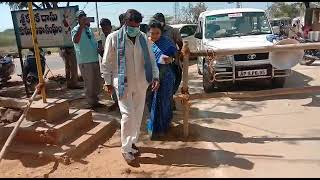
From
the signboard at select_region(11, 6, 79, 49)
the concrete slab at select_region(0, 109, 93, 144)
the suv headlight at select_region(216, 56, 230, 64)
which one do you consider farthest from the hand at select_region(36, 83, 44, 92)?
the suv headlight at select_region(216, 56, 230, 64)

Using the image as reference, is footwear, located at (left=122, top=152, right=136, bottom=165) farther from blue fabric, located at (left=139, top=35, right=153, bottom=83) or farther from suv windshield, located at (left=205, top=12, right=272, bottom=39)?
suv windshield, located at (left=205, top=12, right=272, bottom=39)

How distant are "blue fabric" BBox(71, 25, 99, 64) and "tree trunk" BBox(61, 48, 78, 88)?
2.59m

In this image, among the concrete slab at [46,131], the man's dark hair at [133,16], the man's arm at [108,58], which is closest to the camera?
the man's dark hair at [133,16]

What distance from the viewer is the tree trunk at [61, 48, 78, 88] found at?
31.7 ft

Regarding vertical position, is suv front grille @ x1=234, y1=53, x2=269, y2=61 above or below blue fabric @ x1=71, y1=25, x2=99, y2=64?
below

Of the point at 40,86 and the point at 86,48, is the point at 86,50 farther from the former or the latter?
the point at 40,86

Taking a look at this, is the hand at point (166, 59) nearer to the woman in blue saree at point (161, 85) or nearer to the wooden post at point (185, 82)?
the woman in blue saree at point (161, 85)

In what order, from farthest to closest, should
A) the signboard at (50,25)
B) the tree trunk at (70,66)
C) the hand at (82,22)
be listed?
the tree trunk at (70,66) → the signboard at (50,25) → the hand at (82,22)

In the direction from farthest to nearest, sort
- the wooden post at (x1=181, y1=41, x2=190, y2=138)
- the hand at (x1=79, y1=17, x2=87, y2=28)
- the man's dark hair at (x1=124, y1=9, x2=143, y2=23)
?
the hand at (x1=79, y1=17, x2=87, y2=28) → the wooden post at (x1=181, y1=41, x2=190, y2=138) → the man's dark hair at (x1=124, y1=9, x2=143, y2=23)

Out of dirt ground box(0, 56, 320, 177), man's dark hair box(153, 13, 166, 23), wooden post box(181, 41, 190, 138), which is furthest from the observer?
man's dark hair box(153, 13, 166, 23)

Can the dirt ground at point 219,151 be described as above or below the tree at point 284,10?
below

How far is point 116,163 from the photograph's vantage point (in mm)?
4762

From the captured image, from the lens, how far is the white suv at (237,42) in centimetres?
822

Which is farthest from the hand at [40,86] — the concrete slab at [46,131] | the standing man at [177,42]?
the standing man at [177,42]
